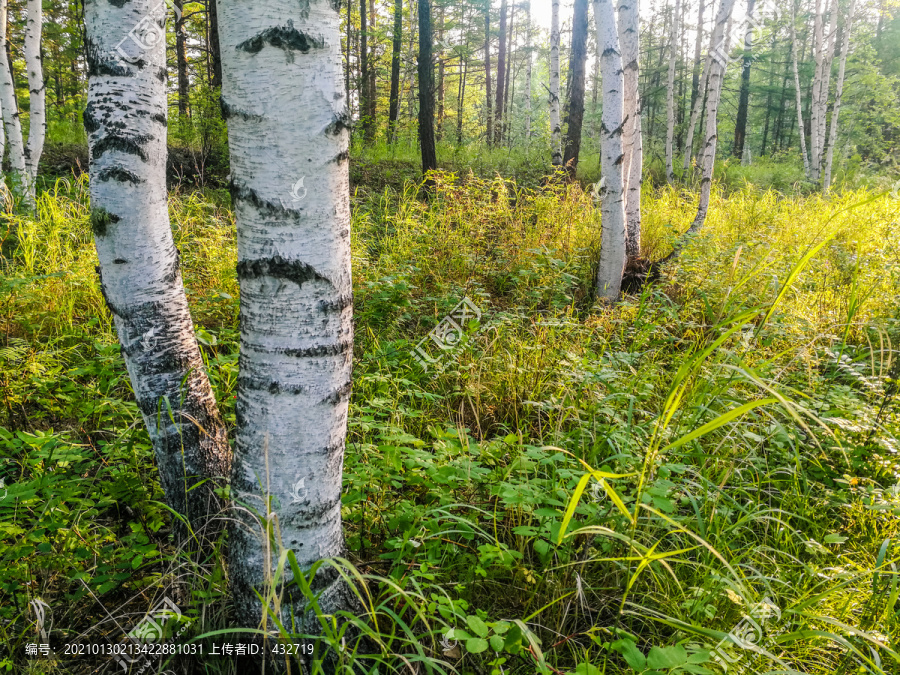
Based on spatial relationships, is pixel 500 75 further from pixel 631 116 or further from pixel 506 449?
pixel 506 449

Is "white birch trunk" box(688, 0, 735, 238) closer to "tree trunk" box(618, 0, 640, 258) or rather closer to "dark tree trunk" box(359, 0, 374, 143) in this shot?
"tree trunk" box(618, 0, 640, 258)

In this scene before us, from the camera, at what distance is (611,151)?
4.11 m

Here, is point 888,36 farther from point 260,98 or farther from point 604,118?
point 260,98

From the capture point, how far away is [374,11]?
56.4 feet

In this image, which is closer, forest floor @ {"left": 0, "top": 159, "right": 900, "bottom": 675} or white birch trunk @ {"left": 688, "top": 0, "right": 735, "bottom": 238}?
forest floor @ {"left": 0, "top": 159, "right": 900, "bottom": 675}

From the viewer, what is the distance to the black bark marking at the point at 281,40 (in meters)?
0.96

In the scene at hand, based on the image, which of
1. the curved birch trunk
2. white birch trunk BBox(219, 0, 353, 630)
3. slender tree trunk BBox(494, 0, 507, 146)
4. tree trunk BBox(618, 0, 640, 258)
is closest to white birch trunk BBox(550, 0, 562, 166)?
tree trunk BBox(618, 0, 640, 258)

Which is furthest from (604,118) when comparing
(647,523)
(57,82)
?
(57,82)

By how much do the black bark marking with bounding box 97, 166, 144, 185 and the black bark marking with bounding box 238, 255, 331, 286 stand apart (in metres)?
0.81

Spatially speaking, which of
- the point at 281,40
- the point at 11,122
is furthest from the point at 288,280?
the point at 11,122

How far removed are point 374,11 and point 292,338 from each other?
20.5 metres

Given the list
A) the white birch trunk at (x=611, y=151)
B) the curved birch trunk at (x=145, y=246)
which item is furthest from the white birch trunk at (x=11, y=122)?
the white birch trunk at (x=611, y=151)

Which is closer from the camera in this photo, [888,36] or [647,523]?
[647,523]

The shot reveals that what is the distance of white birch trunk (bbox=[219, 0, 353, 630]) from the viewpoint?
A: 0.99 meters
